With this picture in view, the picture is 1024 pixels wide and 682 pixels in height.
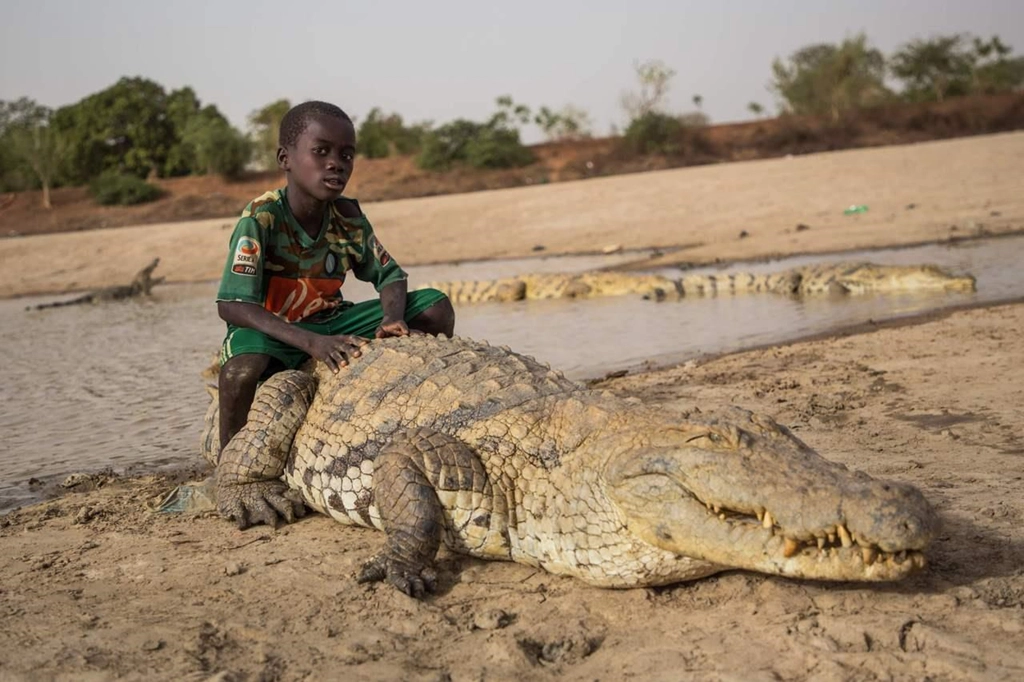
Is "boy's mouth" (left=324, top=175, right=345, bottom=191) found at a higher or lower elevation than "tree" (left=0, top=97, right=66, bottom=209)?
lower

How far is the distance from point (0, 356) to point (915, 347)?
8975 millimetres

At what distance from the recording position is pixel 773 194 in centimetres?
1994

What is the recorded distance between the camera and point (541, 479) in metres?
3.27

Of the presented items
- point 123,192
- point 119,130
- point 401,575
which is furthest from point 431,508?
point 119,130

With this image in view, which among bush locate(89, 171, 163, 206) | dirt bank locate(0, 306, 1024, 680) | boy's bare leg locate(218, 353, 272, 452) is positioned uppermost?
bush locate(89, 171, 163, 206)

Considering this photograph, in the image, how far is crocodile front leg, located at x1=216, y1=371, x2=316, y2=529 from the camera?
13.2 ft

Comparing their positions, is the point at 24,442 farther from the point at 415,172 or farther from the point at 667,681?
the point at 415,172

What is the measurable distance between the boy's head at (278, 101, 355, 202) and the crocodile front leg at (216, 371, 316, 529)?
2.78 ft

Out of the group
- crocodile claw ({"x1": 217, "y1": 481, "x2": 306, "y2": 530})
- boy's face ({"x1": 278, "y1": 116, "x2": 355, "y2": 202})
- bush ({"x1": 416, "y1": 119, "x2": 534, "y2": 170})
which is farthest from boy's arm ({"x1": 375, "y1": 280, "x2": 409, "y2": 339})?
bush ({"x1": 416, "y1": 119, "x2": 534, "y2": 170})

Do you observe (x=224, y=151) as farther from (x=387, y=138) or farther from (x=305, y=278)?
(x=305, y=278)

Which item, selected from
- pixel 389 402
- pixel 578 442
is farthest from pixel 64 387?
pixel 578 442

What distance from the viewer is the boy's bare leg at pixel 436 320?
15.5 ft

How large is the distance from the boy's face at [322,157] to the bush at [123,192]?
31632 mm

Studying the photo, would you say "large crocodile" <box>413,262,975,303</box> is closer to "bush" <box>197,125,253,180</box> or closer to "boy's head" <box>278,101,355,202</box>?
"boy's head" <box>278,101,355,202</box>
